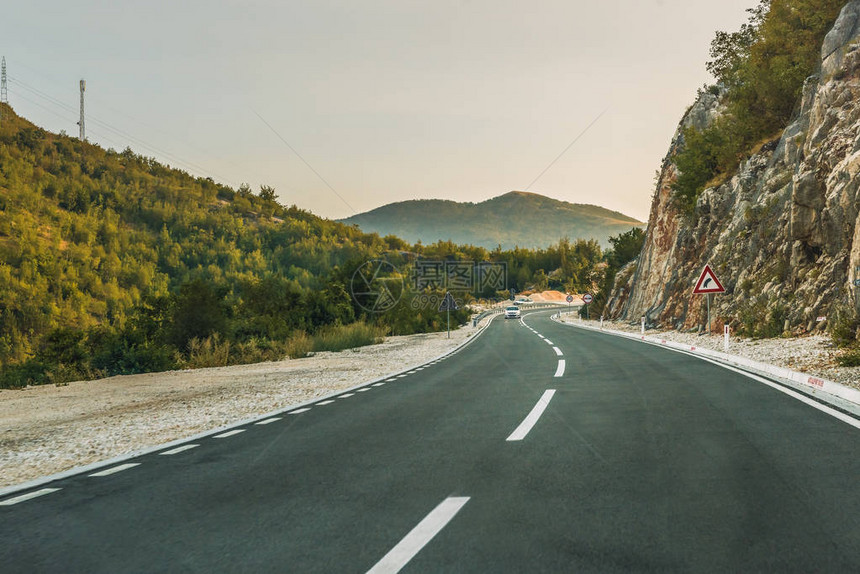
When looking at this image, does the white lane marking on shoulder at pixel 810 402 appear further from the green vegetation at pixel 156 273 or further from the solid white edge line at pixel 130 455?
the green vegetation at pixel 156 273

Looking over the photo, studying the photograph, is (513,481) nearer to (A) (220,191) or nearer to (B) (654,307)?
(B) (654,307)

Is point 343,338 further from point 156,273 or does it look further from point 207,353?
point 156,273

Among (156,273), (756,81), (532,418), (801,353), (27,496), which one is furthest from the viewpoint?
(156,273)

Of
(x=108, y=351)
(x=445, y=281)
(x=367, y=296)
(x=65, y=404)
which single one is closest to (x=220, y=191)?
Result: (x=445, y=281)

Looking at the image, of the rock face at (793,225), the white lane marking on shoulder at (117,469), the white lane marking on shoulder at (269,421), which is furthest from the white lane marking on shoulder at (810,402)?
the rock face at (793,225)

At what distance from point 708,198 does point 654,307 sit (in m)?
8.37

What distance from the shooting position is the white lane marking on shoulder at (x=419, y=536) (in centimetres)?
340

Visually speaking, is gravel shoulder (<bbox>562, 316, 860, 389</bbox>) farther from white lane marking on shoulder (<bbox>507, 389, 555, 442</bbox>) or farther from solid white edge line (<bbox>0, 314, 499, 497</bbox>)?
solid white edge line (<bbox>0, 314, 499, 497</bbox>)

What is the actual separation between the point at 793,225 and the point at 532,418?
21394 millimetres

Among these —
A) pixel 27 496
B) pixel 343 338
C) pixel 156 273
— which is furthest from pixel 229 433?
pixel 156 273

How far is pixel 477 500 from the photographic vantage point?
4.62 meters

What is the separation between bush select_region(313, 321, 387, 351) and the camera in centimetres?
2864

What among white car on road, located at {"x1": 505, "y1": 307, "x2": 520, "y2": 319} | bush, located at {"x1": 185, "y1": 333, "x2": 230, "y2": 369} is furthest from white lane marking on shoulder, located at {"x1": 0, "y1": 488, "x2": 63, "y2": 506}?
white car on road, located at {"x1": 505, "y1": 307, "x2": 520, "y2": 319}

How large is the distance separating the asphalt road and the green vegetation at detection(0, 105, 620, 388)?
13.8m
